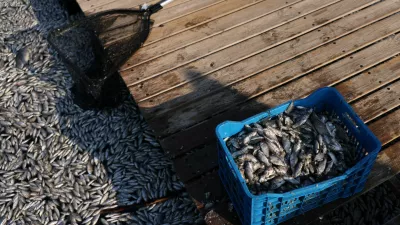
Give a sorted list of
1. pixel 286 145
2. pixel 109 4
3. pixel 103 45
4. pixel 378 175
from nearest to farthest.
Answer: pixel 286 145
pixel 378 175
pixel 103 45
pixel 109 4

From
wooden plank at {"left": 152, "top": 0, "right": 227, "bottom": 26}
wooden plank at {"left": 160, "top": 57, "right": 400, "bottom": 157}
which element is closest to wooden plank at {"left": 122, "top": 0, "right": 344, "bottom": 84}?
wooden plank at {"left": 152, "top": 0, "right": 227, "bottom": 26}

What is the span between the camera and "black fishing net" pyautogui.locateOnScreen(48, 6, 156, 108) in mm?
5160

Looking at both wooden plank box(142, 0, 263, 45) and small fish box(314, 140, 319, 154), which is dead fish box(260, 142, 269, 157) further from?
wooden plank box(142, 0, 263, 45)

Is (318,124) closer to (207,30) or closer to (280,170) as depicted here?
(280,170)

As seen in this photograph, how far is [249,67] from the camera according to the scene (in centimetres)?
492

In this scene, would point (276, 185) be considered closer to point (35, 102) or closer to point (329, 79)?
point (329, 79)

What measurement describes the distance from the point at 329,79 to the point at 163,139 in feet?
6.60

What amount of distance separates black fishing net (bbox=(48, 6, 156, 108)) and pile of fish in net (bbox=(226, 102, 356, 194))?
89.2 inches

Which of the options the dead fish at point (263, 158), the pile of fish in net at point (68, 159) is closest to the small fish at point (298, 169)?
the dead fish at point (263, 158)

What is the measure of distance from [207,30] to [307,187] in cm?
300

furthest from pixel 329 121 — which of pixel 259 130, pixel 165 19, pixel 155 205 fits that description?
pixel 165 19

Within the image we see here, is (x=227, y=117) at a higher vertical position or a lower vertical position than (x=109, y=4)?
lower

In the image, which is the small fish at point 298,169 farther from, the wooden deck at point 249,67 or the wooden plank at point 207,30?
the wooden plank at point 207,30

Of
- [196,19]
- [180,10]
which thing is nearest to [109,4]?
[180,10]
